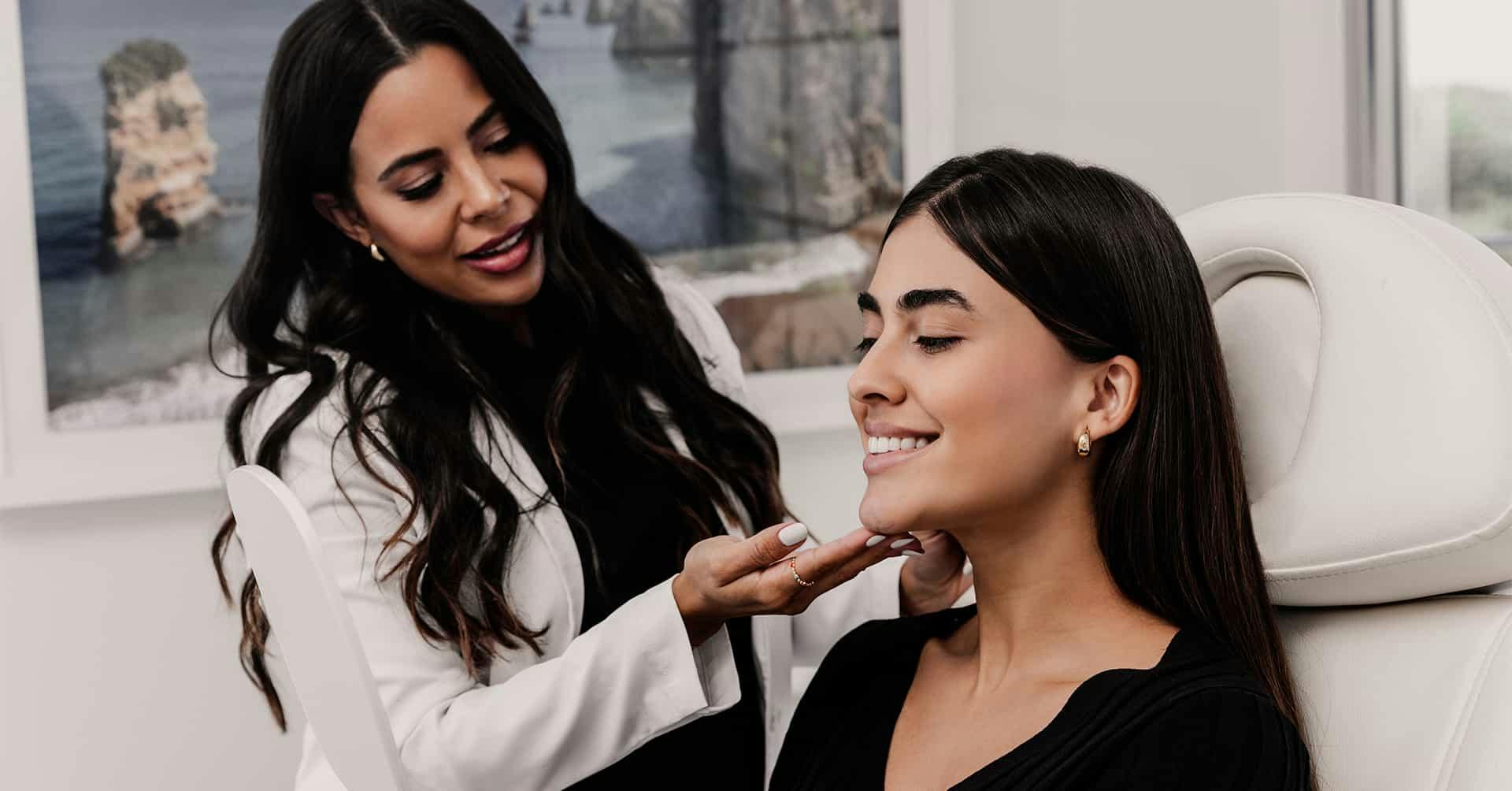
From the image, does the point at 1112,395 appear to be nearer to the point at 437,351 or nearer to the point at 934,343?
the point at 934,343

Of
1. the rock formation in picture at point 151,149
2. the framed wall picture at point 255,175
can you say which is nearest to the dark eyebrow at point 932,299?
the framed wall picture at point 255,175

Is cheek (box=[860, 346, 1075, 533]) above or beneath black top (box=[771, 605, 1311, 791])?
above

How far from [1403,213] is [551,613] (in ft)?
3.09

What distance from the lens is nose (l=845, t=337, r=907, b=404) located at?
1148 millimetres

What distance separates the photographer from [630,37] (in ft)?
7.14

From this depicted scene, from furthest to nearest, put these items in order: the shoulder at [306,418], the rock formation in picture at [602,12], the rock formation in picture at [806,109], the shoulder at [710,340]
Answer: the rock formation in picture at [806,109], the rock formation in picture at [602,12], the shoulder at [710,340], the shoulder at [306,418]

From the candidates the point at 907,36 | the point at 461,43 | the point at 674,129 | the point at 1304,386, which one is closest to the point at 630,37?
the point at 674,129

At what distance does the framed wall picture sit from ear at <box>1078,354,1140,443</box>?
1.19 meters

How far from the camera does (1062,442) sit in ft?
3.76

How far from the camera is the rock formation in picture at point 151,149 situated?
1917 millimetres

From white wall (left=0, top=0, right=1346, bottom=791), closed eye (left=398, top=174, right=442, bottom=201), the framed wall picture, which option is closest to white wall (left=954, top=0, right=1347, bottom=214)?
white wall (left=0, top=0, right=1346, bottom=791)

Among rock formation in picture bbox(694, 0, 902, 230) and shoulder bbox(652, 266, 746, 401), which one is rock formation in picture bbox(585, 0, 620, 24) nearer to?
rock formation in picture bbox(694, 0, 902, 230)

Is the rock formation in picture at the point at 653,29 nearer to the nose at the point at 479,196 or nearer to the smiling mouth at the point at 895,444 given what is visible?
the nose at the point at 479,196

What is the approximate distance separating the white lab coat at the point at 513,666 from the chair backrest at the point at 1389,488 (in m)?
0.58
